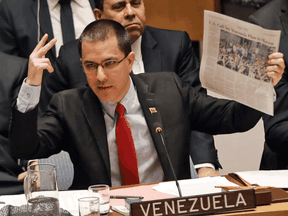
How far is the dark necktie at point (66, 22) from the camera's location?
8.75 feet

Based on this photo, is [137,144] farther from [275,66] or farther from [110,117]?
[275,66]

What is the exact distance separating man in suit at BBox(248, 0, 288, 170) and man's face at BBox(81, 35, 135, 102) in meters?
0.84

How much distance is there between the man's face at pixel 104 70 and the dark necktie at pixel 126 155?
13 centimetres

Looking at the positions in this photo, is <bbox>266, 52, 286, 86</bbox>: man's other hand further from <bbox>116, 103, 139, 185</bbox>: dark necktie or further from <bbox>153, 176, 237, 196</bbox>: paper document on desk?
<bbox>116, 103, 139, 185</bbox>: dark necktie

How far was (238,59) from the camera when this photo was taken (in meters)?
1.47

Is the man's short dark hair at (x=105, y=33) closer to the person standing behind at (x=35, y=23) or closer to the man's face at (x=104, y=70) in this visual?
the man's face at (x=104, y=70)

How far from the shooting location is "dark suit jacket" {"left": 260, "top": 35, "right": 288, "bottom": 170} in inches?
83.7

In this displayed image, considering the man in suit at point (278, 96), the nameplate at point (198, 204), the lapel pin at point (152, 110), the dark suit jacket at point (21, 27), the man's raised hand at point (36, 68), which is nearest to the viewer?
the nameplate at point (198, 204)

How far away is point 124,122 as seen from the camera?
1.76 meters

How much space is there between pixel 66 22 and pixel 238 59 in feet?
4.92

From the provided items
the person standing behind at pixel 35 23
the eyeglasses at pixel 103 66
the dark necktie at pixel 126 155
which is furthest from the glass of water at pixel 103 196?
the person standing behind at pixel 35 23

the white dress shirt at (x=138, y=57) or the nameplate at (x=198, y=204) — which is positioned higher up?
the white dress shirt at (x=138, y=57)

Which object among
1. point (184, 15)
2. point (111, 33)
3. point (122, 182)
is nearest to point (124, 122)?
point (122, 182)

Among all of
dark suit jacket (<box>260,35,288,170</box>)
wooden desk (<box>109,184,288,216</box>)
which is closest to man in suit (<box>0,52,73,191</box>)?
wooden desk (<box>109,184,288,216</box>)
